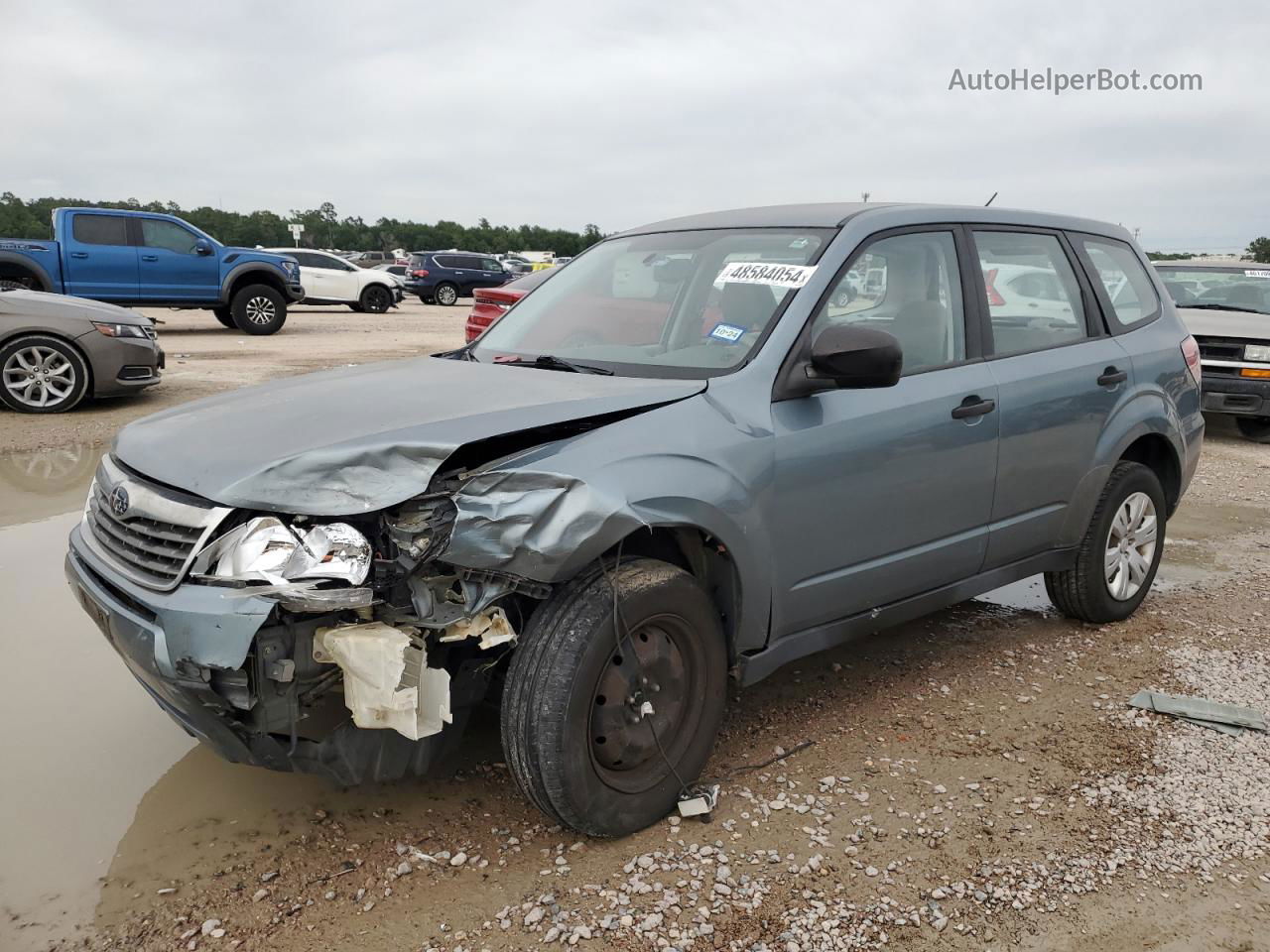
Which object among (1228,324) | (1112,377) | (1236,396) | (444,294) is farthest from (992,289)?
(444,294)

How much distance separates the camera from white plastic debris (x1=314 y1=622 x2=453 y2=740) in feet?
7.95

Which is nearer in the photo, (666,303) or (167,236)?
(666,303)

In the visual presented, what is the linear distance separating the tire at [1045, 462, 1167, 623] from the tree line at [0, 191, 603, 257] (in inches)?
2509

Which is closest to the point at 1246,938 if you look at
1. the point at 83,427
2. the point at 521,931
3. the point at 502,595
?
the point at 521,931

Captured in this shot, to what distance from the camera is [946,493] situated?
357cm

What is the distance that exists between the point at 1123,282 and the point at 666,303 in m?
2.41

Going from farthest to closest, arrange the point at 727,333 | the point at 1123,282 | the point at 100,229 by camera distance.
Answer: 1. the point at 100,229
2. the point at 1123,282
3. the point at 727,333

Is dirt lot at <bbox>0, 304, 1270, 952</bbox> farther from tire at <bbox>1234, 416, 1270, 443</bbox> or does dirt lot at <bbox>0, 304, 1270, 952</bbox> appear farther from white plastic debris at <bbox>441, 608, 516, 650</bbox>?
tire at <bbox>1234, 416, 1270, 443</bbox>

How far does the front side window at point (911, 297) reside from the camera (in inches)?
136

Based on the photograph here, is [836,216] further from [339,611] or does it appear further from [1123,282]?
[339,611]

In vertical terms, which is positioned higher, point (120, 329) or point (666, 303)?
point (666, 303)

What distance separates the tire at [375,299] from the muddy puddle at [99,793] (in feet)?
69.3

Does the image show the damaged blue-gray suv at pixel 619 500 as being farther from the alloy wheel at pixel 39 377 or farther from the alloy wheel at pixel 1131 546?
the alloy wheel at pixel 39 377

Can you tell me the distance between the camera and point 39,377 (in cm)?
885
